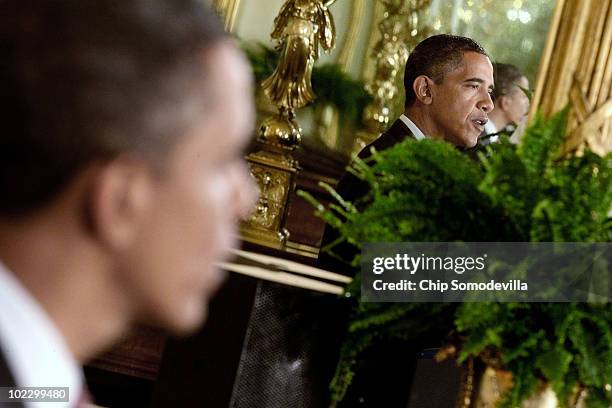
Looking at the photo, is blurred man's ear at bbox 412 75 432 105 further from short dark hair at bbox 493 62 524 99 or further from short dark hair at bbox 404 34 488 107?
short dark hair at bbox 493 62 524 99

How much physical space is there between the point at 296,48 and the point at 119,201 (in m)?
3.68

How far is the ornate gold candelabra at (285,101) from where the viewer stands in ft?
13.3

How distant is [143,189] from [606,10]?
1337 millimetres

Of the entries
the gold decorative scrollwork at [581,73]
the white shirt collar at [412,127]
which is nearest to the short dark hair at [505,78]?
the white shirt collar at [412,127]

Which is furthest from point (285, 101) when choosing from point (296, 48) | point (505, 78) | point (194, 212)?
point (194, 212)

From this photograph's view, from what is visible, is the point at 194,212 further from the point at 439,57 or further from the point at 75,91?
the point at 439,57

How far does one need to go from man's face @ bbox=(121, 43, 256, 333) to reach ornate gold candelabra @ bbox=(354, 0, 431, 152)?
510 cm

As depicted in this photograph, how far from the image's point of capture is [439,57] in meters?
3.48

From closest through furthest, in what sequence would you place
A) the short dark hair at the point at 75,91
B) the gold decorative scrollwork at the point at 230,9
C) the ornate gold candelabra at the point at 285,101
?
the short dark hair at the point at 75,91
the ornate gold candelabra at the point at 285,101
the gold decorative scrollwork at the point at 230,9

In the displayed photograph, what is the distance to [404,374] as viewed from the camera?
1872mm

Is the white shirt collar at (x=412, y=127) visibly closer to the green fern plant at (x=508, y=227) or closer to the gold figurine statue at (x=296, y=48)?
the gold figurine statue at (x=296, y=48)

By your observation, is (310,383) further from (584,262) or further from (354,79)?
(354,79)

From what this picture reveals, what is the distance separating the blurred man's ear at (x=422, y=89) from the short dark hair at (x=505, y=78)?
1.46 meters

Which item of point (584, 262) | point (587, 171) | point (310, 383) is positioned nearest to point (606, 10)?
point (587, 171)
